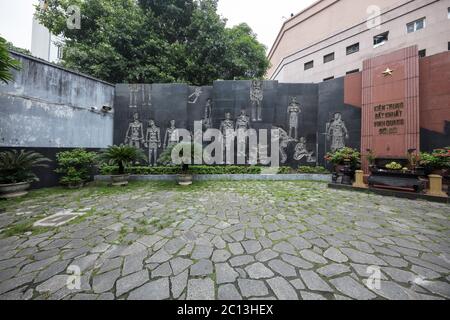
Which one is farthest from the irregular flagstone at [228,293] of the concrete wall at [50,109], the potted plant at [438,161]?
the concrete wall at [50,109]

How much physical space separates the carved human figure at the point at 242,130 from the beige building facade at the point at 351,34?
49.5 ft

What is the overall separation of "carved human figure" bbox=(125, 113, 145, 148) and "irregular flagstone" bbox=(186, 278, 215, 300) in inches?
434

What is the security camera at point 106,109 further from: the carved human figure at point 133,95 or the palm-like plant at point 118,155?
the palm-like plant at point 118,155

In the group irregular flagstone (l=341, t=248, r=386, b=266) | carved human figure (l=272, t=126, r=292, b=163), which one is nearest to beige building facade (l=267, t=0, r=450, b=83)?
carved human figure (l=272, t=126, r=292, b=163)

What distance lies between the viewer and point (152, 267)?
255 centimetres

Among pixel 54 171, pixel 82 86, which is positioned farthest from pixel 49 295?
pixel 82 86

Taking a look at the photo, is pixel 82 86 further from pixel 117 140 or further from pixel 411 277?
pixel 411 277

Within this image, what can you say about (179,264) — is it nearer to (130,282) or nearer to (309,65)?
(130,282)

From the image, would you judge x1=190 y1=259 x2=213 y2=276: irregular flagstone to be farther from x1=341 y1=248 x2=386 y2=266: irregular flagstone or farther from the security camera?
the security camera

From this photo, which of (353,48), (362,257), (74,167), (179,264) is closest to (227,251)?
(179,264)

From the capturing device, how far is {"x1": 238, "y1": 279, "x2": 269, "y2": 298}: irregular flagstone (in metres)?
2.08

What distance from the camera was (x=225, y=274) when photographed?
95.1 inches

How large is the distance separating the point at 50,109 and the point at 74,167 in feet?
9.99
